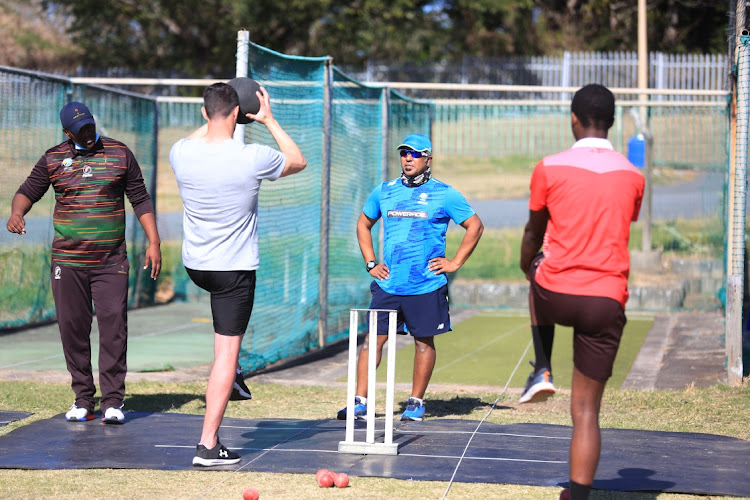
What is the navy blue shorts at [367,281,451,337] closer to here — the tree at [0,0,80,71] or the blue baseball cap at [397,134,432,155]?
the blue baseball cap at [397,134,432,155]

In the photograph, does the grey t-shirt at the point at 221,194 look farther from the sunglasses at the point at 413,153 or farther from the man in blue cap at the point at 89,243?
the sunglasses at the point at 413,153

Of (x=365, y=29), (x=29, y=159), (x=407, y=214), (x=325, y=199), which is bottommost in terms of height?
(x=407, y=214)

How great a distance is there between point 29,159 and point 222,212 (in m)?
6.82

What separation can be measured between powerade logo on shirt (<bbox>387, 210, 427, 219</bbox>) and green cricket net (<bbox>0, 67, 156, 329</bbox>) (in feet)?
17.7

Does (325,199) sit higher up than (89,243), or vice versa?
(325,199)

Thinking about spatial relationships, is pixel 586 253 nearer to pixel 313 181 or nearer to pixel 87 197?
pixel 87 197

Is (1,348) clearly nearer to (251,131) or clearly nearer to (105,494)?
(251,131)

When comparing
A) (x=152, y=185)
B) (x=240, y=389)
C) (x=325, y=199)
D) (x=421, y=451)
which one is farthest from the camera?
(x=152, y=185)

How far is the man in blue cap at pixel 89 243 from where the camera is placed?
22.4 ft

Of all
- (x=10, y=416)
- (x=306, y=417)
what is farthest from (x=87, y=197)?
(x=306, y=417)

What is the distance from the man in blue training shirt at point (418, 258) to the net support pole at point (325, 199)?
3.27 metres

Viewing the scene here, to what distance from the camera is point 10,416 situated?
22.4 ft

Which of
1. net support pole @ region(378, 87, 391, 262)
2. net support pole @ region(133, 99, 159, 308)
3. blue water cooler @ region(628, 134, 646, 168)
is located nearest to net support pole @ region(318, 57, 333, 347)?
net support pole @ region(378, 87, 391, 262)

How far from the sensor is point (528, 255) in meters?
4.64
